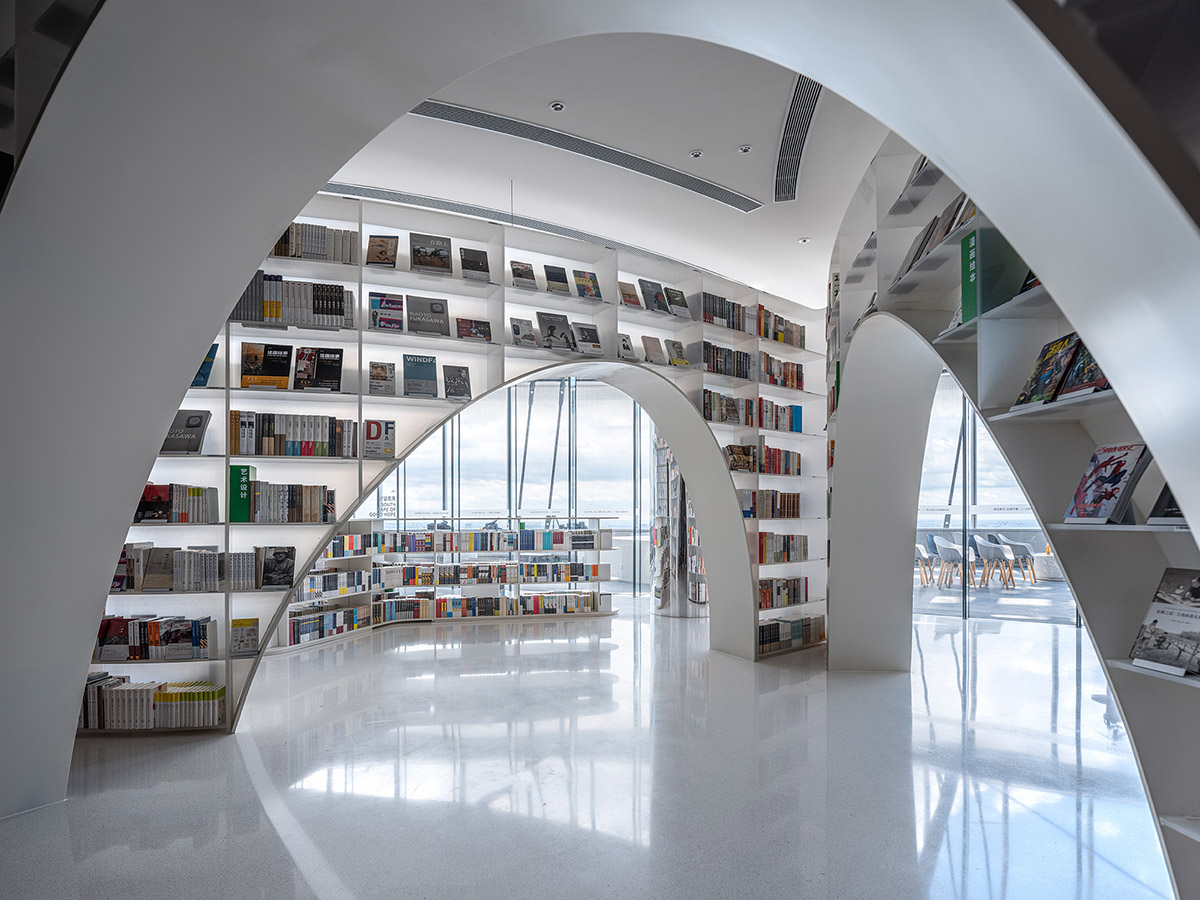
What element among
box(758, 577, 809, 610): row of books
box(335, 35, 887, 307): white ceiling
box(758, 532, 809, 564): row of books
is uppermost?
box(335, 35, 887, 307): white ceiling

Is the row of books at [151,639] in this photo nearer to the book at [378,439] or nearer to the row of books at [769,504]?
the book at [378,439]

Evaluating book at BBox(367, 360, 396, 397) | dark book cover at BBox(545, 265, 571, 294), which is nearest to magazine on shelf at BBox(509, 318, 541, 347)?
dark book cover at BBox(545, 265, 571, 294)

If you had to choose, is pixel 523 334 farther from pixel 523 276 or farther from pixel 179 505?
pixel 179 505

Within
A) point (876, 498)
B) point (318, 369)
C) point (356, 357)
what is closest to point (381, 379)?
point (356, 357)

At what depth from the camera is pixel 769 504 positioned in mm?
7383

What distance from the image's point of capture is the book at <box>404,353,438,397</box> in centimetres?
536

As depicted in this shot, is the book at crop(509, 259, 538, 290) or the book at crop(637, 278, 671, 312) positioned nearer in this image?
the book at crop(509, 259, 538, 290)

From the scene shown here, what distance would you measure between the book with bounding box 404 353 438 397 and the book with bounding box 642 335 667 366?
2.02 meters

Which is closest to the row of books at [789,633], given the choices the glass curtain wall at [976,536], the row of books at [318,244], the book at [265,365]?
the glass curtain wall at [976,536]

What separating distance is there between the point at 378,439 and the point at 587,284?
219 cm

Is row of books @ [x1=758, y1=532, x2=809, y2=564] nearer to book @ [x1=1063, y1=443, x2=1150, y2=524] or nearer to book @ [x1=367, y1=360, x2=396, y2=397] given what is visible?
book @ [x1=367, y1=360, x2=396, y2=397]

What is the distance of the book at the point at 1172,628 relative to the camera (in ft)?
6.56

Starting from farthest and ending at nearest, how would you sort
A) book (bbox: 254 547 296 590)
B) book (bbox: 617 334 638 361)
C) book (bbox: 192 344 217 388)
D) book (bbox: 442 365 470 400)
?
book (bbox: 617 334 638 361)
book (bbox: 442 365 470 400)
book (bbox: 254 547 296 590)
book (bbox: 192 344 217 388)

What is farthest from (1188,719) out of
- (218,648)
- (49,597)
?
(218,648)
